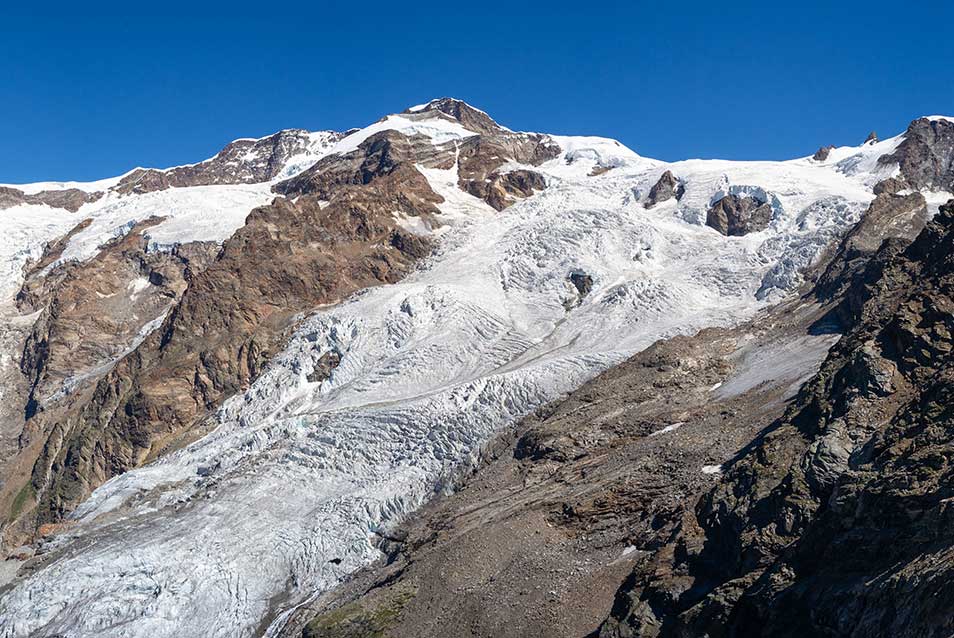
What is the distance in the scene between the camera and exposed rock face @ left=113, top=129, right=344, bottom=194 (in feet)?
565

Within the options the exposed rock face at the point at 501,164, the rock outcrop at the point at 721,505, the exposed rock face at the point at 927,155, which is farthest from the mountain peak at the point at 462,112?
the rock outcrop at the point at 721,505

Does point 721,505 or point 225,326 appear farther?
point 225,326

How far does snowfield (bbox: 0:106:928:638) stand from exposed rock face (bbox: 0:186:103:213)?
58.2 m

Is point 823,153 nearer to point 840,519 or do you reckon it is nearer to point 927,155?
point 927,155

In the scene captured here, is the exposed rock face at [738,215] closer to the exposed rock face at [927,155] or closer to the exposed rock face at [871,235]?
the exposed rock face at [871,235]

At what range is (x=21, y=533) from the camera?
6412 cm

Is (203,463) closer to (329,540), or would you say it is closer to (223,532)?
(223,532)

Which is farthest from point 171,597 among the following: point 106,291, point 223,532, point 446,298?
point 106,291

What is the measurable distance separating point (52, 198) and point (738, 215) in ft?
417

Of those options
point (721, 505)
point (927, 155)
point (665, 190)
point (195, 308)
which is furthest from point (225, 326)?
point (927, 155)

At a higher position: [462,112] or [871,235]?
[462,112]

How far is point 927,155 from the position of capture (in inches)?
3738

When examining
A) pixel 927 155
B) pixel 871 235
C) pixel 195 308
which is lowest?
pixel 871 235

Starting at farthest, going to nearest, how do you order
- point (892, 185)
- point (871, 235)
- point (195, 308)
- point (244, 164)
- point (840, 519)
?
point (244, 164) < point (892, 185) < point (195, 308) < point (871, 235) < point (840, 519)
